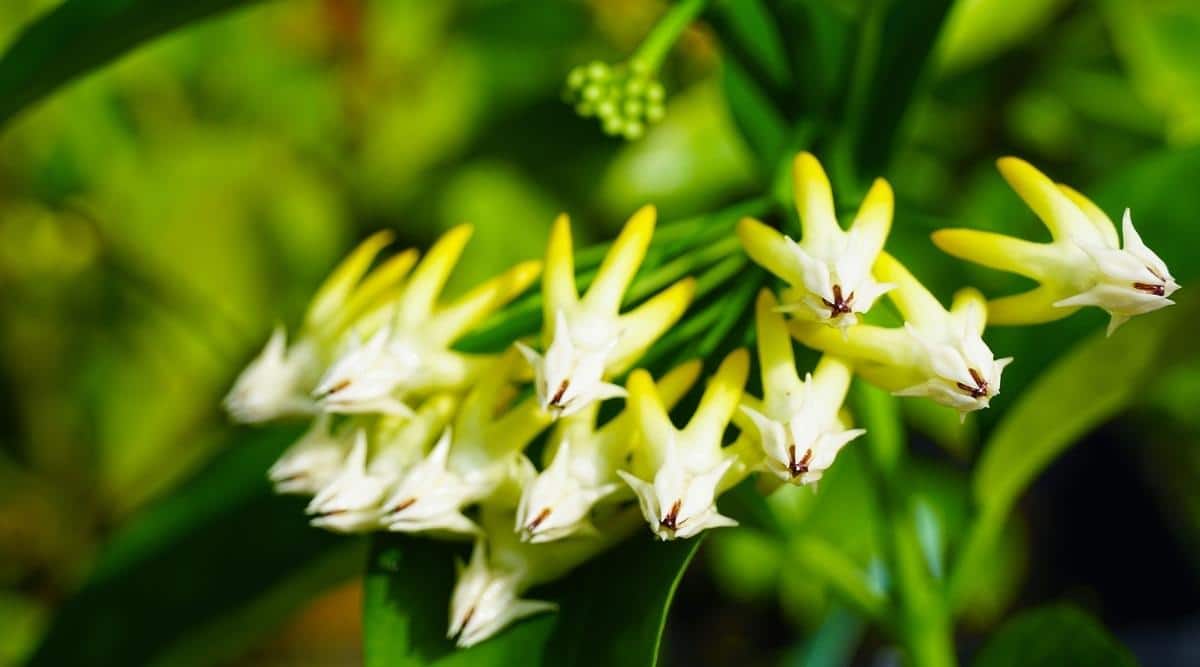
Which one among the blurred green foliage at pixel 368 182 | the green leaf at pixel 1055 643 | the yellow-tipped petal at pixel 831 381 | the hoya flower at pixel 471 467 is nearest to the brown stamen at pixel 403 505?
the hoya flower at pixel 471 467

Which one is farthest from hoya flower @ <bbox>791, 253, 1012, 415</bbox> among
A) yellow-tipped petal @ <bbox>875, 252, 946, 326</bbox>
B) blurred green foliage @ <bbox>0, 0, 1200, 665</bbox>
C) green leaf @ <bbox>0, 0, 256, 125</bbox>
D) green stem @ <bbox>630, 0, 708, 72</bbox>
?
blurred green foliage @ <bbox>0, 0, 1200, 665</bbox>

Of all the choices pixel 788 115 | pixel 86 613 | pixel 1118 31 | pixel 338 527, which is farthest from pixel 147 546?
pixel 1118 31

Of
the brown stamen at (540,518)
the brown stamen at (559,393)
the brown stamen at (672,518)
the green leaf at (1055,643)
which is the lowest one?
the green leaf at (1055,643)

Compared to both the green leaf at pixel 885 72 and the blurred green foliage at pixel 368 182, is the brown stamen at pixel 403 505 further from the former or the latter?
the blurred green foliage at pixel 368 182

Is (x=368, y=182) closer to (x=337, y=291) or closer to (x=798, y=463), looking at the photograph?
(x=337, y=291)

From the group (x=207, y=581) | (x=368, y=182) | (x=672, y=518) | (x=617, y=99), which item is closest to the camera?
(x=672, y=518)

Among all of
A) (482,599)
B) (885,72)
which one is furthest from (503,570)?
(885,72)
